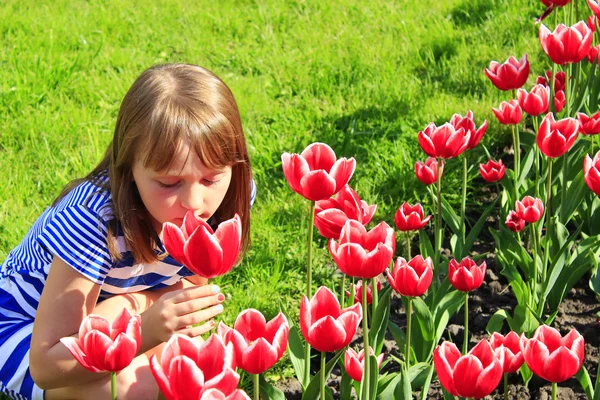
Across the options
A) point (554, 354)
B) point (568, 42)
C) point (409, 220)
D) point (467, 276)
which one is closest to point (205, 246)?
point (554, 354)

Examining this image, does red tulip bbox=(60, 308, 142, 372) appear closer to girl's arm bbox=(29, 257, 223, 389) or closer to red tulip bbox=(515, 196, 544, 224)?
girl's arm bbox=(29, 257, 223, 389)

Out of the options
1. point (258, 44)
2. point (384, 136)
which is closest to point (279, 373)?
point (384, 136)

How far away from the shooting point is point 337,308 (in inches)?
57.6

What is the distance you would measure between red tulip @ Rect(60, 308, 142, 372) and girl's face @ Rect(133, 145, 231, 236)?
520 millimetres

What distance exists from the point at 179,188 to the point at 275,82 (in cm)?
231

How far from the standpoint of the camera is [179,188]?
1859mm

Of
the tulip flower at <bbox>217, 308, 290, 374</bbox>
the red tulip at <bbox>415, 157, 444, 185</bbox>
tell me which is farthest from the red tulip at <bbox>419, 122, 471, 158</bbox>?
the tulip flower at <bbox>217, 308, 290, 374</bbox>

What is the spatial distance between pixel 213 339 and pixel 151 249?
91cm

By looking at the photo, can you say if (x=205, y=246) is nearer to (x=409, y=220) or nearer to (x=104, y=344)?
(x=104, y=344)

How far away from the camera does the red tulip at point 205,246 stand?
1.39m

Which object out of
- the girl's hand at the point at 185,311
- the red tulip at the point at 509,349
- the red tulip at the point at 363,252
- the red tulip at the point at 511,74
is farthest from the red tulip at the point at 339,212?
the red tulip at the point at 511,74

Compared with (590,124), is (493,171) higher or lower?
lower

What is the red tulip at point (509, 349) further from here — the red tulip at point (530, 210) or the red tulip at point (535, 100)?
the red tulip at point (535, 100)

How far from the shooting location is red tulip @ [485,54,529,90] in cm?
247
